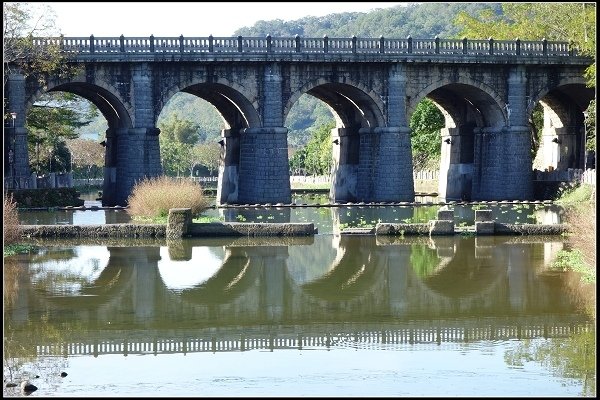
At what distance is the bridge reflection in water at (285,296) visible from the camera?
70.2ft

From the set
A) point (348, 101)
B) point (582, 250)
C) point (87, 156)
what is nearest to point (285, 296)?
point (582, 250)

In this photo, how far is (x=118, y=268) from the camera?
30531mm

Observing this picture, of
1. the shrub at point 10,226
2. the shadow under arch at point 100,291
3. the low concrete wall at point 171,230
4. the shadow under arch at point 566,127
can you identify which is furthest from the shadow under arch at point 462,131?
the shadow under arch at point 100,291

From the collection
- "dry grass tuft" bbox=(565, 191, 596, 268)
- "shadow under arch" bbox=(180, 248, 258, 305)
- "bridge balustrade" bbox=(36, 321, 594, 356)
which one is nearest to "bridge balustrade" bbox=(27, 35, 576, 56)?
"shadow under arch" bbox=(180, 248, 258, 305)

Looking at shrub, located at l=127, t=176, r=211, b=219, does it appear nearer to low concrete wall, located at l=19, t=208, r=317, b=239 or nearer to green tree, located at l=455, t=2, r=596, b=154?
low concrete wall, located at l=19, t=208, r=317, b=239

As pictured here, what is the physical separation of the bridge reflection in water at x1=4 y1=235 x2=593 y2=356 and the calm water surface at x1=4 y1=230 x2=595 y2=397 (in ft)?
0.16

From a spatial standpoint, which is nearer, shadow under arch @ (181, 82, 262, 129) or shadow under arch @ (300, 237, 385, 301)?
shadow under arch @ (300, 237, 385, 301)

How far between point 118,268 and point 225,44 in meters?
29.0

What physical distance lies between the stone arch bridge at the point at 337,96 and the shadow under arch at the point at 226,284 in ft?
83.9

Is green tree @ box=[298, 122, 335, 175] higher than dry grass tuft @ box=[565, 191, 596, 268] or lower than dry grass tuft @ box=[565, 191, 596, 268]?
higher

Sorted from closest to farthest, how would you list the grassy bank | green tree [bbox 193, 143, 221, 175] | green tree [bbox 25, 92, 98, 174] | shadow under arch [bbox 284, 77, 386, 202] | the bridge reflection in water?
the bridge reflection in water, the grassy bank, shadow under arch [bbox 284, 77, 386, 202], green tree [bbox 25, 92, 98, 174], green tree [bbox 193, 143, 221, 175]

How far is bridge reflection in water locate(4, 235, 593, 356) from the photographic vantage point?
70.2 ft

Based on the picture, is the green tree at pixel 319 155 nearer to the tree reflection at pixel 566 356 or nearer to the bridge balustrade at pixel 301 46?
the bridge balustrade at pixel 301 46

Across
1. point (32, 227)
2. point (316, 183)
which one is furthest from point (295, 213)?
point (316, 183)
